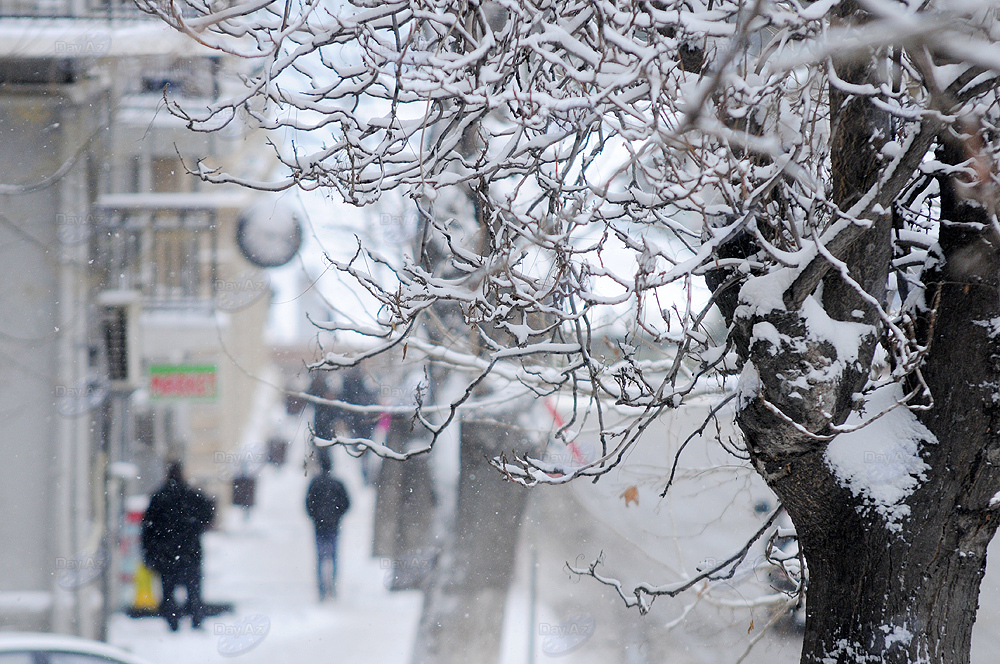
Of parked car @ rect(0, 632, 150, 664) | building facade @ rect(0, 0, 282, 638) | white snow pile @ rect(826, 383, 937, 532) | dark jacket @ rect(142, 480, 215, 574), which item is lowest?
parked car @ rect(0, 632, 150, 664)

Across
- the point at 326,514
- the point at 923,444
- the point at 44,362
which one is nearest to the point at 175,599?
the point at 326,514

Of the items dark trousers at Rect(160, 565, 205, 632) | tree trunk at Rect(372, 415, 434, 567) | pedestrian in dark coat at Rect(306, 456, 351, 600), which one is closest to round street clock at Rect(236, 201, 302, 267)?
pedestrian in dark coat at Rect(306, 456, 351, 600)

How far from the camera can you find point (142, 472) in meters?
4.96

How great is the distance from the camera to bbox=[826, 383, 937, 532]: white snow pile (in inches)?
89.9

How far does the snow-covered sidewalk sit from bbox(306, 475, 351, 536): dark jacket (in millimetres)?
56

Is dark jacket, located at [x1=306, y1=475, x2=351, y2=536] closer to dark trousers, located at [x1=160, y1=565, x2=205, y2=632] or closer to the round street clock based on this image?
dark trousers, located at [x1=160, y1=565, x2=205, y2=632]

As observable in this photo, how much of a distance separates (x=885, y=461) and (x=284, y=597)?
4.18 m

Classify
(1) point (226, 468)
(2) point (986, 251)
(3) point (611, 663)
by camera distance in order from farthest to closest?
1. (3) point (611, 663)
2. (1) point (226, 468)
3. (2) point (986, 251)

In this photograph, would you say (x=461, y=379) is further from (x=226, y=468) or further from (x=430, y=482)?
(x=226, y=468)

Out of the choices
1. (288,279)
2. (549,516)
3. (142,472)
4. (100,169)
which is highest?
(100,169)

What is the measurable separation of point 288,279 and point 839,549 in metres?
3.96

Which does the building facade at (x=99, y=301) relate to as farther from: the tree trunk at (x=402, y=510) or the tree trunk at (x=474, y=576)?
the tree trunk at (x=474, y=576)

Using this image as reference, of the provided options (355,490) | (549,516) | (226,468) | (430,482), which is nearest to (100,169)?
(226,468)

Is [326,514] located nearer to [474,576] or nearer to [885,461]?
[474,576]
